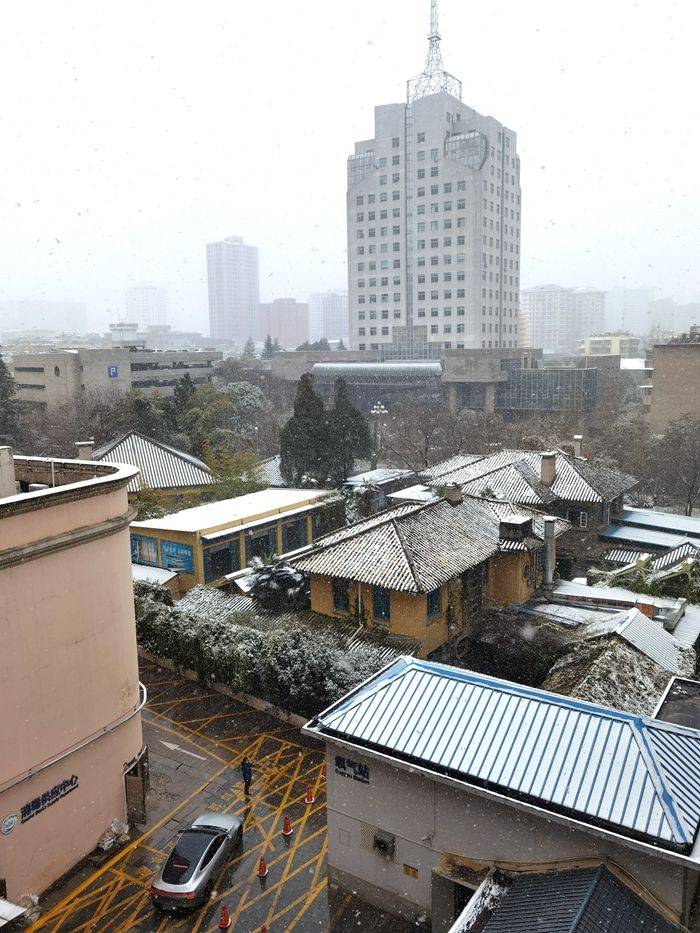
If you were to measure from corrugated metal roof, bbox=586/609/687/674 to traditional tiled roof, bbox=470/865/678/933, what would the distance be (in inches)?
323

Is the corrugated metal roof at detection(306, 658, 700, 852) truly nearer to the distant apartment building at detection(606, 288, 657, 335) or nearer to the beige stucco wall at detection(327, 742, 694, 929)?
the beige stucco wall at detection(327, 742, 694, 929)

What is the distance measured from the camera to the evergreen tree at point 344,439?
34.4 metres

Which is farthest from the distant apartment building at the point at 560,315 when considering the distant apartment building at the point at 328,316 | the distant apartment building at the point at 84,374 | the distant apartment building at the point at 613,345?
the distant apartment building at the point at 84,374

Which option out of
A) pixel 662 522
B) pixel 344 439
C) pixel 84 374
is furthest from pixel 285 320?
pixel 662 522

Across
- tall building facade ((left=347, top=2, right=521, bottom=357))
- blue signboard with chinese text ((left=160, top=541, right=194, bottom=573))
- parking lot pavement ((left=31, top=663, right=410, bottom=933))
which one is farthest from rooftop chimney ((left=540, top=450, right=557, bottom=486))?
tall building facade ((left=347, top=2, right=521, bottom=357))

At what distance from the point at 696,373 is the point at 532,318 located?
10343 centimetres

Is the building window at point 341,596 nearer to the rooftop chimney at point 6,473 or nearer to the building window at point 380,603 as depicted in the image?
the building window at point 380,603

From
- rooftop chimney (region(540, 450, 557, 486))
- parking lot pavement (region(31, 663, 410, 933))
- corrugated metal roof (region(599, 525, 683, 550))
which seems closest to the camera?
parking lot pavement (region(31, 663, 410, 933))

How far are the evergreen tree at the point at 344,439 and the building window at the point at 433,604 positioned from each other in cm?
1694

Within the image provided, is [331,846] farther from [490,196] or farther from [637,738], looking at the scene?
[490,196]

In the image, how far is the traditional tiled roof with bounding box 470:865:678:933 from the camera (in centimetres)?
721

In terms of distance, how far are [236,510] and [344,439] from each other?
31.6ft

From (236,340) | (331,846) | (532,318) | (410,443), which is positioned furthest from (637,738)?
(236,340)

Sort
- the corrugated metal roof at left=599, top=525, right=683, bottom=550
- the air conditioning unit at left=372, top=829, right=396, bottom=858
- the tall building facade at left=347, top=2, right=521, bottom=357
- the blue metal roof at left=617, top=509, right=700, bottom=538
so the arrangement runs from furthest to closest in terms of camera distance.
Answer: the tall building facade at left=347, top=2, right=521, bottom=357
the blue metal roof at left=617, top=509, right=700, bottom=538
the corrugated metal roof at left=599, top=525, right=683, bottom=550
the air conditioning unit at left=372, top=829, right=396, bottom=858
